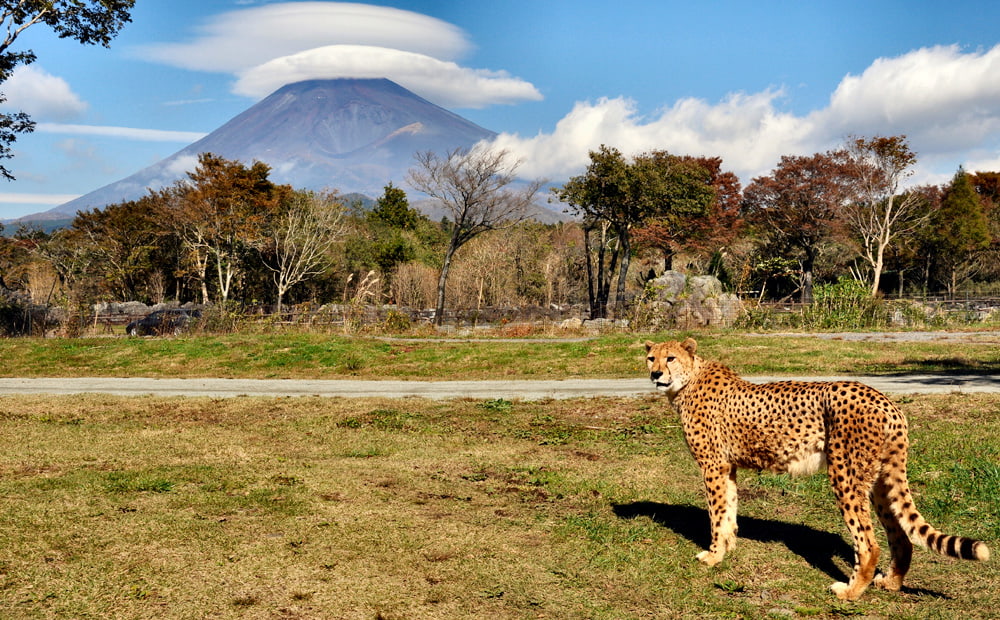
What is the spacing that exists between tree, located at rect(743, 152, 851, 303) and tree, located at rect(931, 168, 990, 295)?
803cm

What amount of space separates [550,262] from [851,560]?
44023mm

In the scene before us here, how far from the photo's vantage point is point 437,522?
6.68 m

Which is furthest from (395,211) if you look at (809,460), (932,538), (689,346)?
(932,538)

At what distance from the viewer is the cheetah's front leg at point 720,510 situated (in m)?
5.82

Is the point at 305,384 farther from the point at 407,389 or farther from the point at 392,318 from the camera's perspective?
the point at 392,318

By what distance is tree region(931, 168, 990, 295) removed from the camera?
51000 mm

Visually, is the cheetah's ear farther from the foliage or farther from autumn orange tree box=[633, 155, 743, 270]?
autumn orange tree box=[633, 155, 743, 270]

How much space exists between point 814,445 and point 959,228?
55997 millimetres

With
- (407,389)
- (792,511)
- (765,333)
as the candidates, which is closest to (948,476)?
(792,511)

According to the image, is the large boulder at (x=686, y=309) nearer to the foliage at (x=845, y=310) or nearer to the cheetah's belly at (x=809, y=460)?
the foliage at (x=845, y=310)

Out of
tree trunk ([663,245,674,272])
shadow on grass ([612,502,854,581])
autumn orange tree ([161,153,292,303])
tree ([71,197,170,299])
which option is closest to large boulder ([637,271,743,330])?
tree trunk ([663,245,674,272])

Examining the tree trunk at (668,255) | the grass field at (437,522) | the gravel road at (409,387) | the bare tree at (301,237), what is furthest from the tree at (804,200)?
the grass field at (437,522)

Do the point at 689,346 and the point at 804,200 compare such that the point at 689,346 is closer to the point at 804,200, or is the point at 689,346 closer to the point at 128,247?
the point at 804,200

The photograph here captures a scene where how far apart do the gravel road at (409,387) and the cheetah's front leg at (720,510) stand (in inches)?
339
